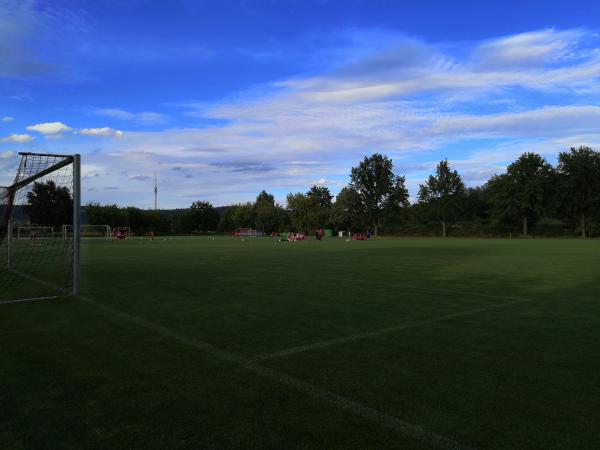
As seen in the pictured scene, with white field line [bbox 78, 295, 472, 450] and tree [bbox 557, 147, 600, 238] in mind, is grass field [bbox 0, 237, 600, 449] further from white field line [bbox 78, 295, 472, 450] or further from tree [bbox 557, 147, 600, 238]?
tree [bbox 557, 147, 600, 238]

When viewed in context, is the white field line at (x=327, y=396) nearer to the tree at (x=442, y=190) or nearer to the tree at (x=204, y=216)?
the tree at (x=442, y=190)

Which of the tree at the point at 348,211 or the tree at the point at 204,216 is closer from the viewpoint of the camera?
the tree at the point at 348,211

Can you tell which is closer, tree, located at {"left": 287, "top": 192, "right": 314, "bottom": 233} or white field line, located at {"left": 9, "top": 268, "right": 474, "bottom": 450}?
white field line, located at {"left": 9, "top": 268, "right": 474, "bottom": 450}

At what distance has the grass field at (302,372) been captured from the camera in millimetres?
3547

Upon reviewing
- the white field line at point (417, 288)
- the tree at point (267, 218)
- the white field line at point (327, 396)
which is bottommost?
the white field line at point (327, 396)

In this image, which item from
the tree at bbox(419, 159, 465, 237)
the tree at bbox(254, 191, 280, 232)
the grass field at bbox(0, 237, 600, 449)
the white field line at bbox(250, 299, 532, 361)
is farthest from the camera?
the tree at bbox(254, 191, 280, 232)

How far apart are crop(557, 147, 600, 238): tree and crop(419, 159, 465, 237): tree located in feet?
65.1

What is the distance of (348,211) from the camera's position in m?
90.1

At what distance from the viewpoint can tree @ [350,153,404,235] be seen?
9225cm

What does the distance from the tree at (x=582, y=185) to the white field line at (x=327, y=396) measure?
247 feet

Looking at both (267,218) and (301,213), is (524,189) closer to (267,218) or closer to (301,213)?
(301,213)

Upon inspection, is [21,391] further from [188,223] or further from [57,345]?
[188,223]

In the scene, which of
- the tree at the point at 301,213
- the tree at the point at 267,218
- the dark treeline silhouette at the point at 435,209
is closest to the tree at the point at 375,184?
A: the dark treeline silhouette at the point at 435,209

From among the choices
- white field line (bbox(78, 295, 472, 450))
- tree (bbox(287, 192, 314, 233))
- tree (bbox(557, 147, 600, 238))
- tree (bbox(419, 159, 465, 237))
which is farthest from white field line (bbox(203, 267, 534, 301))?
tree (bbox(287, 192, 314, 233))
